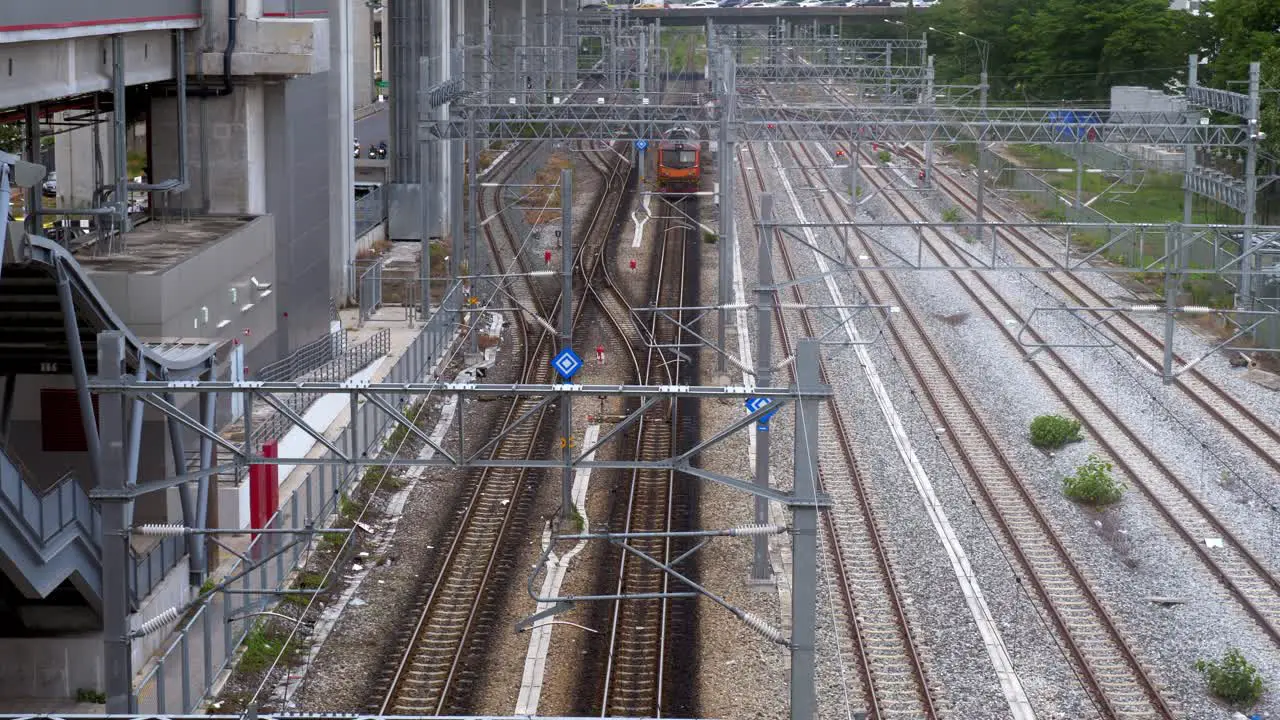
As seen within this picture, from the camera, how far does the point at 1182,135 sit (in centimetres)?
3112

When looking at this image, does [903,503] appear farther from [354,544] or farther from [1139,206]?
[1139,206]

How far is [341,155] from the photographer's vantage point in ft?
105

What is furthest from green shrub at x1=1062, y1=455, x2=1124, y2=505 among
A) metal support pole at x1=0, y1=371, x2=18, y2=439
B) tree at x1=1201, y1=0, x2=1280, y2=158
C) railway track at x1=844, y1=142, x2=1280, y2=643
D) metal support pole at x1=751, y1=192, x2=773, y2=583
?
tree at x1=1201, y1=0, x2=1280, y2=158

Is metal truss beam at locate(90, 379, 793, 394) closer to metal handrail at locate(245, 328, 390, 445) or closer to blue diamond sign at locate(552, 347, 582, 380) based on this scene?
metal handrail at locate(245, 328, 390, 445)

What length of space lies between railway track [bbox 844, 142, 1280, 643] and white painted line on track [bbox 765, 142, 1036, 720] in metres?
2.69

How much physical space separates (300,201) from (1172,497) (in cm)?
1424

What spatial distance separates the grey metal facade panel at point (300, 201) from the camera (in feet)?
83.9

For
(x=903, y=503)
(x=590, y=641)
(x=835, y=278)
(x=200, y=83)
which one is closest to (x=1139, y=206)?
(x=835, y=278)

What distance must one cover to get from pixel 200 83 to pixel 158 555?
9.27m

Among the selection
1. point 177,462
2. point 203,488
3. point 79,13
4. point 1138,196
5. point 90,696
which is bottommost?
point 90,696

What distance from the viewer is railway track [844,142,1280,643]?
1813cm

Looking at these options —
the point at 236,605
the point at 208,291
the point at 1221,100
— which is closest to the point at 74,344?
the point at 236,605

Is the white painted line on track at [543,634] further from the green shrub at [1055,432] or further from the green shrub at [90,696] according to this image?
the green shrub at [1055,432]

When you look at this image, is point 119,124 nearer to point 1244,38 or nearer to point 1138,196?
point 1244,38
